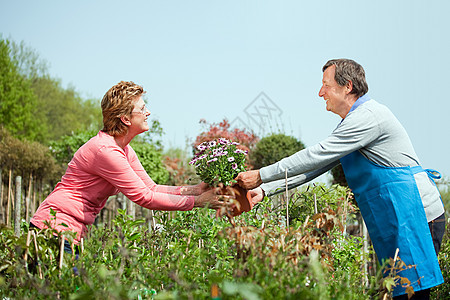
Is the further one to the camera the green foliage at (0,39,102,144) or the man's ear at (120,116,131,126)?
the green foliage at (0,39,102,144)

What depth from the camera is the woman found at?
8.30 ft

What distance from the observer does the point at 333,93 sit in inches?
104

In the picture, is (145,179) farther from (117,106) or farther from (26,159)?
(26,159)

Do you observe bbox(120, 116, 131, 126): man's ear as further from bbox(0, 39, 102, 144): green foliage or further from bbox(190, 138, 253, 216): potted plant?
bbox(0, 39, 102, 144): green foliage

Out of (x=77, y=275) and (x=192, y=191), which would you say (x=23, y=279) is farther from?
(x=192, y=191)

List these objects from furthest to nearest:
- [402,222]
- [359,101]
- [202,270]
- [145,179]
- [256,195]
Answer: [145,179], [256,195], [359,101], [402,222], [202,270]

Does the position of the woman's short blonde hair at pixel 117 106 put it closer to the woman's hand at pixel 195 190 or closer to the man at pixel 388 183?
the woman's hand at pixel 195 190

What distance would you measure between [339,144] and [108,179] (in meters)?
1.33

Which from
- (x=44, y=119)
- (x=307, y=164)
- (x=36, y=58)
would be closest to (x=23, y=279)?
(x=307, y=164)

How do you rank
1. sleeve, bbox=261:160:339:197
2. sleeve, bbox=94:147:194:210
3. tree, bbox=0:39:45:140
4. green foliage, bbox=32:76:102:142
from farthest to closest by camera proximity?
green foliage, bbox=32:76:102:142
tree, bbox=0:39:45:140
sleeve, bbox=261:160:339:197
sleeve, bbox=94:147:194:210

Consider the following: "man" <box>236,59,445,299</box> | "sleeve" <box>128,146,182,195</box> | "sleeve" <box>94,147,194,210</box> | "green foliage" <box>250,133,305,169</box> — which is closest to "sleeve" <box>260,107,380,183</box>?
"man" <box>236,59,445,299</box>

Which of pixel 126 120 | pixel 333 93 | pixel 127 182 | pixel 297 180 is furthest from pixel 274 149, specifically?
pixel 127 182

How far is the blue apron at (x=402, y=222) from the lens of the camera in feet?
7.54

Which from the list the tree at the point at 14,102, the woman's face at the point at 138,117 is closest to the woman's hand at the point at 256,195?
the woman's face at the point at 138,117
